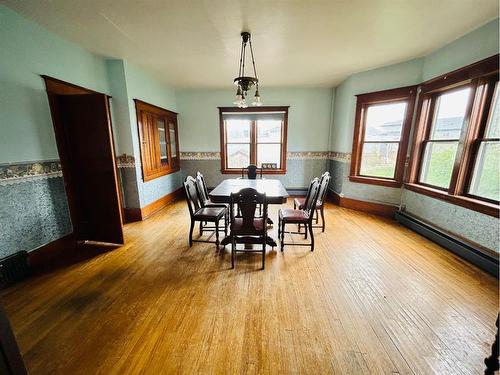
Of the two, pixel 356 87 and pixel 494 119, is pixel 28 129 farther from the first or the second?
pixel 494 119

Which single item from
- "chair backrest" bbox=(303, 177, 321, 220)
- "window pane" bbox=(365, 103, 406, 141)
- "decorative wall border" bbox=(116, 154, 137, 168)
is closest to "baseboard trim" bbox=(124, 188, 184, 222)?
"decorative wall border" bbox=(116, 154, 137, 168)

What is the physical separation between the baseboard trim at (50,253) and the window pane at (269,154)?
4.06m

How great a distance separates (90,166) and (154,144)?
5.43 feet

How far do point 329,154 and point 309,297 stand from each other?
4191mm

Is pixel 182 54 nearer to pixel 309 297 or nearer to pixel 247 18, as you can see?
pixel 247 18

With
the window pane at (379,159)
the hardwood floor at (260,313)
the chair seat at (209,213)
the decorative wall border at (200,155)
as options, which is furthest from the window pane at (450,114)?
the decorative wall border at (200,155)

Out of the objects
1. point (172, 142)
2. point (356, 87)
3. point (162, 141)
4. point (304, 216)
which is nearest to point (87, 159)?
point (162, 141)

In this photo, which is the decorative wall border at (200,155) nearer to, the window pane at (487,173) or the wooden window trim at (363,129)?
the wooden window trim at (363,129)

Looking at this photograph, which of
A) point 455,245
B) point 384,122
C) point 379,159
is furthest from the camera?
point 379,159

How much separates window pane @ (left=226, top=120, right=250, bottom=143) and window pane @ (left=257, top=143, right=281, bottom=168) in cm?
44

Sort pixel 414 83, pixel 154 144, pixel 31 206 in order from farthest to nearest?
1. pixel 154 144
2. pixel 414 83
3. pixel 31 206

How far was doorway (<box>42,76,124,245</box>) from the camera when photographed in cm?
257

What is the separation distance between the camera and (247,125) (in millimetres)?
5320

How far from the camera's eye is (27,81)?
226 cm
